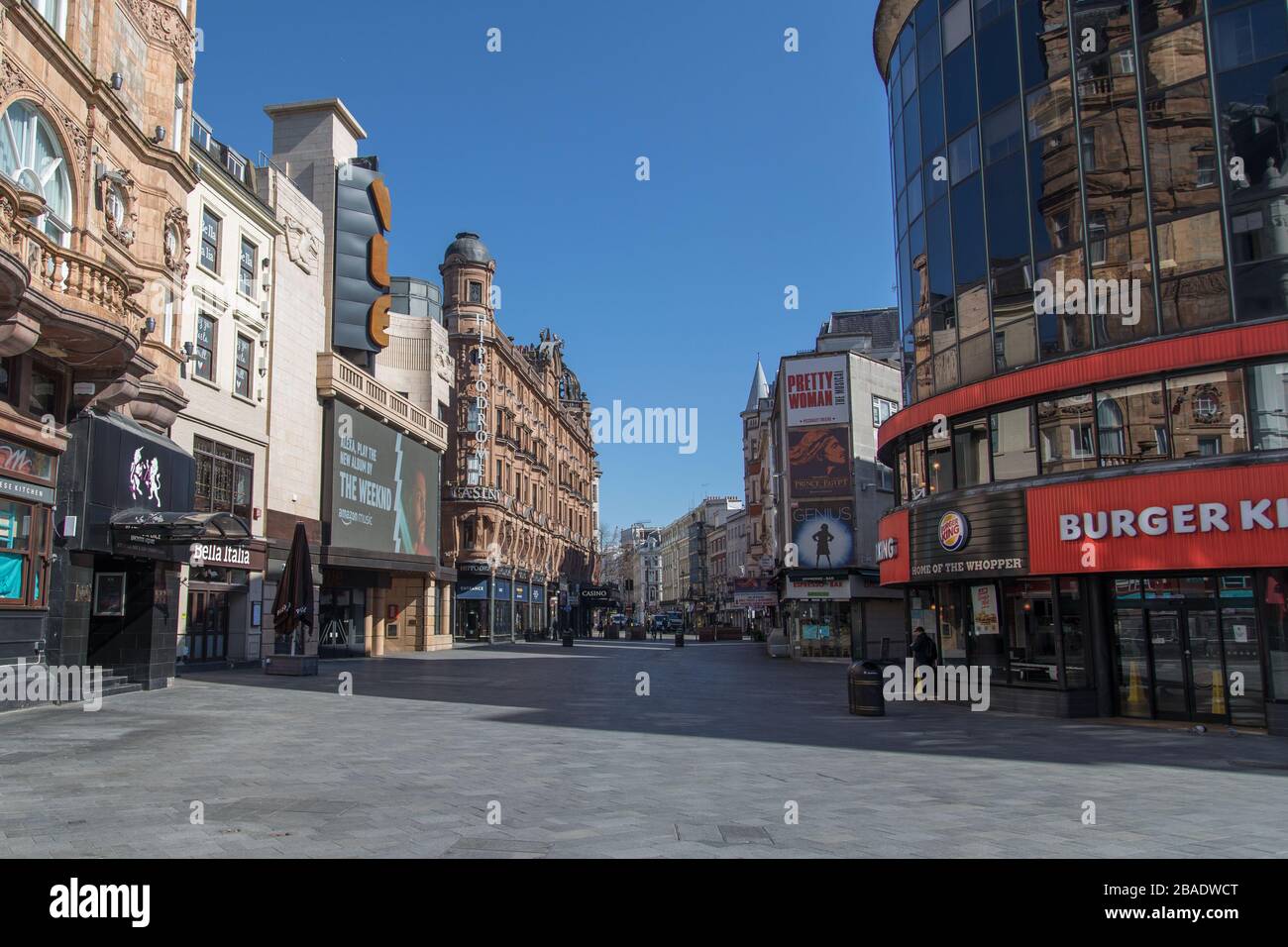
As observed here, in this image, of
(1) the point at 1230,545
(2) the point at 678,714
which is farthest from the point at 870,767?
(1) the point at 1230,545

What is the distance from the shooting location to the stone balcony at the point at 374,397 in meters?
34.7

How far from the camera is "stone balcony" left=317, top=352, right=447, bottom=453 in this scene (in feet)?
114

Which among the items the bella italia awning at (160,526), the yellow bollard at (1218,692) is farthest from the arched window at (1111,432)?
the bella italia awning at (160,526)

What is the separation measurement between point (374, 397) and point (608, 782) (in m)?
31.2

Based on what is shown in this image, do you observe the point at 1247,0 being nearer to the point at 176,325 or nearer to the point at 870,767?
the point at 870,767

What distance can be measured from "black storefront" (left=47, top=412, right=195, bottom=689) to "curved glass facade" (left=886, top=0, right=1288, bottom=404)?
17352 mm

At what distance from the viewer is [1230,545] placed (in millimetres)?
16250

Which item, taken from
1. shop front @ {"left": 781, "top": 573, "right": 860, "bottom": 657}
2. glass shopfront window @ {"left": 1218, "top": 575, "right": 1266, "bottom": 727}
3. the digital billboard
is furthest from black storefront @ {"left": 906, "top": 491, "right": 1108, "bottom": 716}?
the digital billboard

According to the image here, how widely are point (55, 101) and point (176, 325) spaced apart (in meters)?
6.17

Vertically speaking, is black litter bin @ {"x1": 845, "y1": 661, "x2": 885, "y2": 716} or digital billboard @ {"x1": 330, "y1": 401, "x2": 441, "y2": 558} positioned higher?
digital billboard @ {"x1": 330, "y1": 401, "x2": 441, "y2": 558}

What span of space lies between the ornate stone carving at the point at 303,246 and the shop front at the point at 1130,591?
76.0 ft

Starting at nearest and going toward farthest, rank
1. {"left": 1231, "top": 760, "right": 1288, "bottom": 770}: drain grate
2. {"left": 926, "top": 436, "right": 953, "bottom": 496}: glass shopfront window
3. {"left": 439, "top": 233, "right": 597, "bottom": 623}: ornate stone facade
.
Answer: {"left": 1231, "top": 760, "right": 1288, "bottom": 770}: drain grate
{"left": 926, "top": 436, "right": 953, "bottom": 496}: glass shopfront window
{"left": 439, "top": 233, "right": 597, "bottom": 623}: ornate stone facade

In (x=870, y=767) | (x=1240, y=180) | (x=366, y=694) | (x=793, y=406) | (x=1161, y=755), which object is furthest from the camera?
(x=793, y=406)

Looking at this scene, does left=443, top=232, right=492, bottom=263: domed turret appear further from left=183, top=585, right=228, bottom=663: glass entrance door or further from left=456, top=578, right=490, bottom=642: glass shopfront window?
left=183, top=585, right=228, bottom=663: glass entrance door
